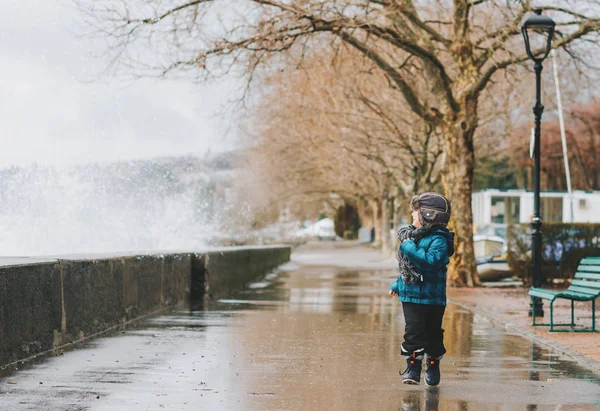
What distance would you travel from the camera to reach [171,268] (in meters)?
17.4

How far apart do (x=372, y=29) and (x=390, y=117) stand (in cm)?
1538

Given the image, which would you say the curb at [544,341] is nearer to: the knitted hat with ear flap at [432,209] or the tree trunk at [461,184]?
the knitted hat with ear flap at [432,209]

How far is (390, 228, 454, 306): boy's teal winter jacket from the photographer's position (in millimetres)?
8648

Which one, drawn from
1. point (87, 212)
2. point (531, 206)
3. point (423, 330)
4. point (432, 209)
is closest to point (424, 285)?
point (423, 330)

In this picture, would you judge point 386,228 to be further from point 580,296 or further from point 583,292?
point 580,296

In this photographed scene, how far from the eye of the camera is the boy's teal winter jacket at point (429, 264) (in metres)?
8.65

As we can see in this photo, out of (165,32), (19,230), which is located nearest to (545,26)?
(165,32)

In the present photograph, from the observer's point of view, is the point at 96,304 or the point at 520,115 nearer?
the point at 96,304

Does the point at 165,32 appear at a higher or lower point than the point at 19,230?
higher

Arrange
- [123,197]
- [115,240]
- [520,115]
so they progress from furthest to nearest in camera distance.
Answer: [520,115], [123,197], [115,240]

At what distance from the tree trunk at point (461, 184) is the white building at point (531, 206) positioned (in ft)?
83.1

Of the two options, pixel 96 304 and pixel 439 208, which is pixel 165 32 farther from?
pixel 439 208

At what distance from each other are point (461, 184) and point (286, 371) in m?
17.8

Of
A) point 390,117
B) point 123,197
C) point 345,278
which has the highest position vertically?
point 390,117
